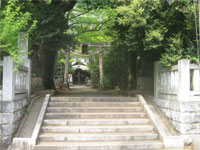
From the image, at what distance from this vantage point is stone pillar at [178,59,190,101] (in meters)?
6.21

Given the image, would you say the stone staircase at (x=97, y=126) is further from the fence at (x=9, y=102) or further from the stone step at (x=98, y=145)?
the fence at (x=9, y=102)

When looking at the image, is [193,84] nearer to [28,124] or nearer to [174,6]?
[174,6]

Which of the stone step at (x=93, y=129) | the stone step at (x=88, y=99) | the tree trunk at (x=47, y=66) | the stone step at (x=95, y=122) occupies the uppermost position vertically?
the tree trunk at (x=47, y=66)

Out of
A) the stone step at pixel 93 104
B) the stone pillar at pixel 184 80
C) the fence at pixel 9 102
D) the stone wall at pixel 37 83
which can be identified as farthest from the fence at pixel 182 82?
the stone wall at pixel 37 83

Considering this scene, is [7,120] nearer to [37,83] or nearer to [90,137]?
[90,137]

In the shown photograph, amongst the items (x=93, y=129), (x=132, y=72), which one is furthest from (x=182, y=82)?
(x=132, y=72)

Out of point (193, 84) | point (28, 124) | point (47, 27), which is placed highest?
point (47, 27)

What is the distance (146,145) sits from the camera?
18.7 ft

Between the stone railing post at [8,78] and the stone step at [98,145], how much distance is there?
5.55 ft

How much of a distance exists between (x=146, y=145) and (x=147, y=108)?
192 centimetres

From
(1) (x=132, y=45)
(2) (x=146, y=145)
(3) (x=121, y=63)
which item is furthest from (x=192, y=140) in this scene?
(3) (x=121, y=63)

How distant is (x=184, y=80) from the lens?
6.24 m

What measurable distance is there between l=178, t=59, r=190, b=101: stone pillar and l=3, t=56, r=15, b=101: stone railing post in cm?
514

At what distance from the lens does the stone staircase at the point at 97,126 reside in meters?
5.71
